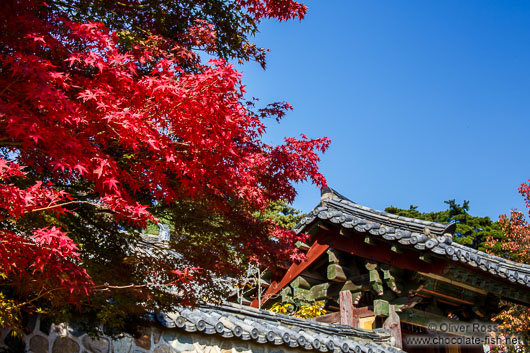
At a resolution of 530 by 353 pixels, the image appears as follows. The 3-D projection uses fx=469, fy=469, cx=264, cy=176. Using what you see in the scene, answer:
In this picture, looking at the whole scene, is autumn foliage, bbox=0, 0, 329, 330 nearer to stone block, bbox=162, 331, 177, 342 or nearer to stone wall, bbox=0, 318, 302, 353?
stone wall, bbox=0, 318, 302, 353

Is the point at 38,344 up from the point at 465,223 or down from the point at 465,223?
down

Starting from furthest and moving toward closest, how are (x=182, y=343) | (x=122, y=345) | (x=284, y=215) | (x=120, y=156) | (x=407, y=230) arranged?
(x=284, y=215), (x=407, y=230), (x=182, y=343), (x=122, y=345), (x=120, y=156)

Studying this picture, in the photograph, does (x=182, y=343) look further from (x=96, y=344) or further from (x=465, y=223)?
(x=465, y=223)

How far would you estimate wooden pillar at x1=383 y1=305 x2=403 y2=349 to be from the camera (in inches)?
328

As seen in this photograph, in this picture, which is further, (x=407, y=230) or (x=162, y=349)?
(x=407, y=230)

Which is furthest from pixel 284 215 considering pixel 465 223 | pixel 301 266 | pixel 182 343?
pixel 182 343

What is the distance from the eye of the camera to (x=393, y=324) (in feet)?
27.9

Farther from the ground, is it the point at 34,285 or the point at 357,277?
the point at 357,277

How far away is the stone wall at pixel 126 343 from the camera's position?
4.64m

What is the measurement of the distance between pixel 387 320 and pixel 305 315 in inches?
63.6

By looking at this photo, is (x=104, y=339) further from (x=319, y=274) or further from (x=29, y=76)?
(x=319, y=274)

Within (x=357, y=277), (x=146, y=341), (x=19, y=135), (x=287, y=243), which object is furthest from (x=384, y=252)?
(x=19, y=135)

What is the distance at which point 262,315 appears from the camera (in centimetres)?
717

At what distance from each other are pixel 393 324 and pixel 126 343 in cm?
509
